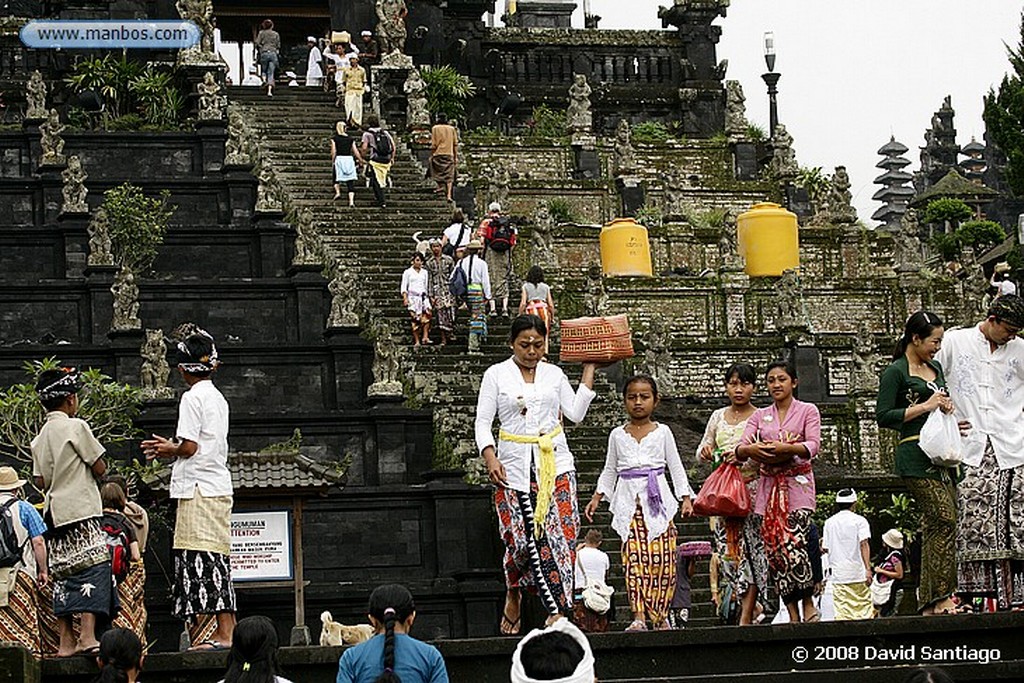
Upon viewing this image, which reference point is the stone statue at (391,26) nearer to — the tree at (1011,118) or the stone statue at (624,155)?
the stone statue at (624,155)

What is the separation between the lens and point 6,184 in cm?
3334

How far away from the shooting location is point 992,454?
50.4 feet

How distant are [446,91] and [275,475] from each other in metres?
18.7

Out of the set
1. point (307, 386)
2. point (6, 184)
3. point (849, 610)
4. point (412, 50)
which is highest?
point (412, 50)

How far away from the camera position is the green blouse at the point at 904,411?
50.5ft

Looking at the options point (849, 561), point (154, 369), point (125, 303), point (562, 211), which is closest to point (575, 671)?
point (849, 561)

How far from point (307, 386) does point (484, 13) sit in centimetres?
1640

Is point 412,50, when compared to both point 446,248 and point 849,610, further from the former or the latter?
point 849,610

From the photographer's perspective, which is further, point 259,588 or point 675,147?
point 675,147

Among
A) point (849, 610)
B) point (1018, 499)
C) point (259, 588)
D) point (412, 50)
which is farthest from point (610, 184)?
point (1018, 499)

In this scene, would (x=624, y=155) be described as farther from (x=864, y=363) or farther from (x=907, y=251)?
(x=864, y=363)

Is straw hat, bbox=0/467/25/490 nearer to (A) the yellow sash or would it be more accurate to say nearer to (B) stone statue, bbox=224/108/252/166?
(A) the yellow sash

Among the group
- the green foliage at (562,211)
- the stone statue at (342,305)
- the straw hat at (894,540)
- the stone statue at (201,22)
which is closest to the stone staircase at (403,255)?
the stone statue at (342,305)

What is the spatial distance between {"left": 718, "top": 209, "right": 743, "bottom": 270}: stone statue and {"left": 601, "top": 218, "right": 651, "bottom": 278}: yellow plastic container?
4.37 feet
